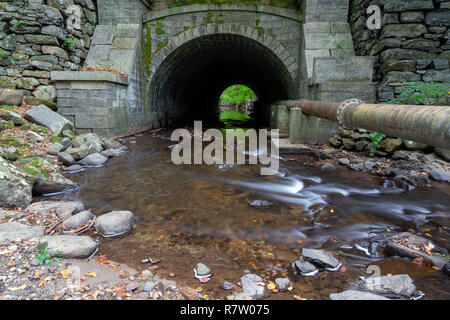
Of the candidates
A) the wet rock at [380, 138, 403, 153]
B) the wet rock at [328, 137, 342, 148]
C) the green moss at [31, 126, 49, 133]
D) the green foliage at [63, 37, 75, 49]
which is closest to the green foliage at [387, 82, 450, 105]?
the wet rock at [380, 138, 403, 153]

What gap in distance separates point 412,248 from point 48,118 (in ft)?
24.9

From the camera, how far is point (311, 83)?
7379 mm

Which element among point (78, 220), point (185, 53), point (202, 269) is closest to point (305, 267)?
point (202, 269)

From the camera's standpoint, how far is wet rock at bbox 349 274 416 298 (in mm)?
1902

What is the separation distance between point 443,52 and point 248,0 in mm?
6266

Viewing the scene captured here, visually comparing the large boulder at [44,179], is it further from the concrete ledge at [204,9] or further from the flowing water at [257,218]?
the concrete ledge at [204,9]

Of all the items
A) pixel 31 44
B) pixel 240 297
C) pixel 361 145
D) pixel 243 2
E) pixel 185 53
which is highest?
pixel 243 2

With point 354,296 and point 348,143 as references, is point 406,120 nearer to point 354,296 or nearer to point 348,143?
point 354,296

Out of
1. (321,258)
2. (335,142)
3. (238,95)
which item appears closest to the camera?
(321,258)

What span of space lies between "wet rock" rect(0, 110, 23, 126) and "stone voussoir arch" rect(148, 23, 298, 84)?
17.2ft

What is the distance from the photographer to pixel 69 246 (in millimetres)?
2311

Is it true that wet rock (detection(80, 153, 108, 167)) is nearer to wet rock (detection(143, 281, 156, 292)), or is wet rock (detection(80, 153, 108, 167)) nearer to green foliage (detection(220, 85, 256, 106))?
wet rock (detection(143, 281, 156, 292))
